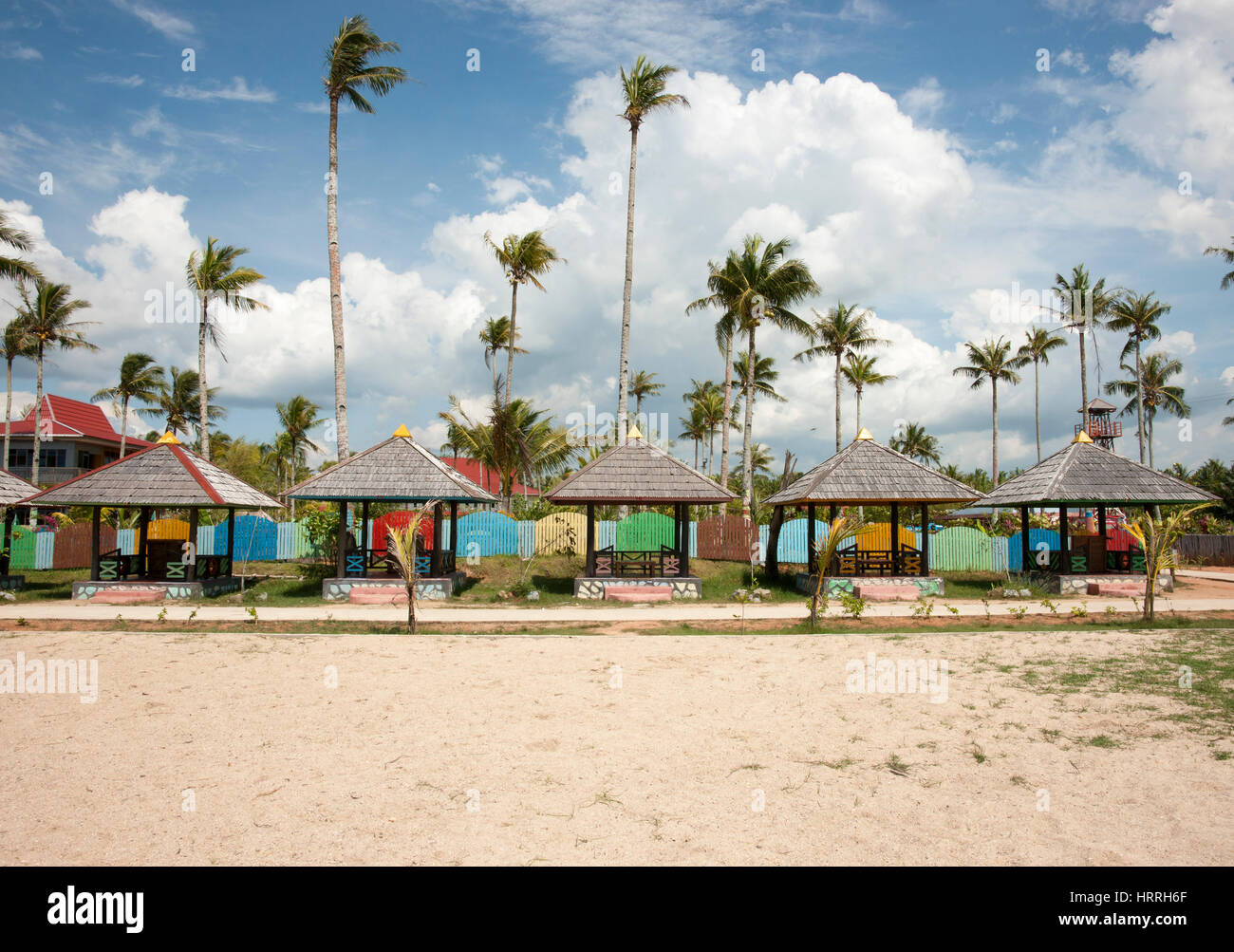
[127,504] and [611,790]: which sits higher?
[127,504]

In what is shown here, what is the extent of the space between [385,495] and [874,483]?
12847 mm

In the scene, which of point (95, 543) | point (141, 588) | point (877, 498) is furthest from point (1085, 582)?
point (95, 543)

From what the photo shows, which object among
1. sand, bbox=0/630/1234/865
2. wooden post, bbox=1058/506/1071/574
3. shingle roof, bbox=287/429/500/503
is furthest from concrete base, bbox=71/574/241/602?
wooden post, bbox=1058/506/1071/574

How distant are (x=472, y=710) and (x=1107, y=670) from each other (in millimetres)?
7987

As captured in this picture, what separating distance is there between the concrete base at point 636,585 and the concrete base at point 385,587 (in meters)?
3.36

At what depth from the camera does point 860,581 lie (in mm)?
18469

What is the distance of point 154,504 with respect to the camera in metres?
17.9

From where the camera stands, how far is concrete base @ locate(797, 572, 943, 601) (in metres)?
18.2

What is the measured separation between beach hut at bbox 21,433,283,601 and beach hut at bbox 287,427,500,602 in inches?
91.5

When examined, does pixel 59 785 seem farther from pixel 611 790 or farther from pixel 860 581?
pixel 860 581

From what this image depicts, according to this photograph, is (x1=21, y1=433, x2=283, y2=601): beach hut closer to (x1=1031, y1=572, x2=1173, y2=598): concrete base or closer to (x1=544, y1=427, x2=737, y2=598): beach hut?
(x1=544, y1=427, x2=737, y2=598): beach hut

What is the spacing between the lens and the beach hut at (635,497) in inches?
720

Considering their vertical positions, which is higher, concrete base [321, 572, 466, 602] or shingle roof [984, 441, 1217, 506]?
shingle roof [984, 441, 1217, 506]
